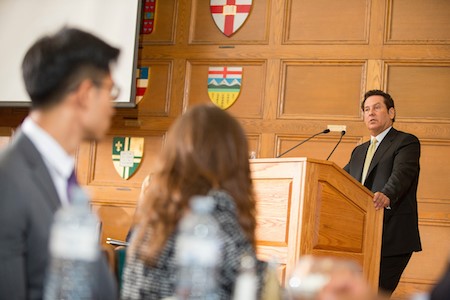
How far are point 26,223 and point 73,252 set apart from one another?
0.59m

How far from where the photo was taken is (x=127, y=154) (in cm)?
920

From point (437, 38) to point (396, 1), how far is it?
59 cm

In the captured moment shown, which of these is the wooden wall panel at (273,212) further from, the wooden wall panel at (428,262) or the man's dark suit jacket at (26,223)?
the man's dark suit jacket at (26,223)

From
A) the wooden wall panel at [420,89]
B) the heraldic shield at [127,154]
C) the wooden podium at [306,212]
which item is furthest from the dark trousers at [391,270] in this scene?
the heraldic shield at [127,154]

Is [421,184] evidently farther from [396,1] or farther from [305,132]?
[396,1]

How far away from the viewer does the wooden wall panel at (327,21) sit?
28.2 feet

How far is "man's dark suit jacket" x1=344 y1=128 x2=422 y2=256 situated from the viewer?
6.45 metres

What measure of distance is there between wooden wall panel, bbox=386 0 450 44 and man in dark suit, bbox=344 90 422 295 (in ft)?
6.12

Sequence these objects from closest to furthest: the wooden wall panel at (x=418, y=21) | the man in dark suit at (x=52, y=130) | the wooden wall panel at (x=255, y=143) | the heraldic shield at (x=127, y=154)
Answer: the man in dark suit at (x=52, y=130), the wooden wall panel at (x=418, y=21), the wooden wall panel at (x=255, y=143), the heraldic shield at (x=127, y=154)

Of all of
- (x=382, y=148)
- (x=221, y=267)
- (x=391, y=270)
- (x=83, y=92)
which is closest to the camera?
Result: (x=221, y=267)

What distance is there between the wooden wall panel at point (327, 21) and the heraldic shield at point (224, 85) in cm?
68

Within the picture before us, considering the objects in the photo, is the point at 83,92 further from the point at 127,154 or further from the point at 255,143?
the point at 127,154

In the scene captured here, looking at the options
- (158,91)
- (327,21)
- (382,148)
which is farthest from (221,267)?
(158,91)

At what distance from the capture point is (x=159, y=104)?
9195mm
